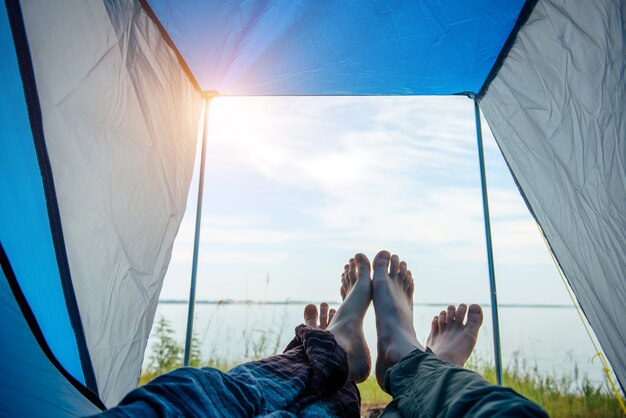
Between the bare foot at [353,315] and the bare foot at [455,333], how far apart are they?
269 mm

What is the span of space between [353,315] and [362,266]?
282 mm

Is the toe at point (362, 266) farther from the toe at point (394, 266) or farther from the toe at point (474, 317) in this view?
the toe at point (474, 317)

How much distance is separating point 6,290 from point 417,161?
1.63m

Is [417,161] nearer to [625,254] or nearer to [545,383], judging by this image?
[545,383]

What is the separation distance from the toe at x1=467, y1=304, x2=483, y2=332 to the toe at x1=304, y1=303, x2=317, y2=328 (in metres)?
0.55

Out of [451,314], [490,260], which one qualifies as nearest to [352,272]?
[451,314]

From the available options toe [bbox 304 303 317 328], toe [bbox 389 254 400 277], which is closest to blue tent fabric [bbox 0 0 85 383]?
toe [bbox 304 303 317 328]

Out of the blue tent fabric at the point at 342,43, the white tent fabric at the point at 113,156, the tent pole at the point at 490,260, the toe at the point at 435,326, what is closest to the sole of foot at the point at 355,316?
the toe at the point at 435,326

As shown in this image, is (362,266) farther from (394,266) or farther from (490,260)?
(490,260)

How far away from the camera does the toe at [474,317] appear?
4.85 feet

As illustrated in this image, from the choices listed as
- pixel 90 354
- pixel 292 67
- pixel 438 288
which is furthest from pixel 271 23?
pixel 438 288

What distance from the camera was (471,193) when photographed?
5.23ft

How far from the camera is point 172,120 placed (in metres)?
1.28

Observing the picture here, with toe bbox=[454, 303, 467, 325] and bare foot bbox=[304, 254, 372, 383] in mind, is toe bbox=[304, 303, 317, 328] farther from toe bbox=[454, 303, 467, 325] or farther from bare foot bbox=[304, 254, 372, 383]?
toe bbox=[454, 303, 467, 325]
